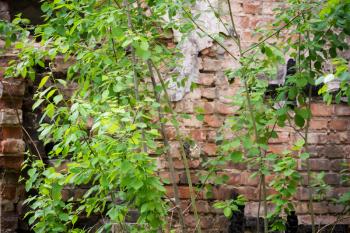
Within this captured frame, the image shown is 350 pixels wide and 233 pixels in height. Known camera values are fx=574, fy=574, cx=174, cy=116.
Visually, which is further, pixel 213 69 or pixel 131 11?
pixel 213 69

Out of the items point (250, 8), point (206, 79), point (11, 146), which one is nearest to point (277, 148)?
point (206, 79)

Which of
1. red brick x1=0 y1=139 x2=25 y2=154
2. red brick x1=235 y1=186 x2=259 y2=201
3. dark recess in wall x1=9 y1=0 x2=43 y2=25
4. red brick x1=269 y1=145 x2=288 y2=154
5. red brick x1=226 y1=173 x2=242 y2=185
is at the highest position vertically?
dark recess in wall x1=9 y1=0 x2=43 y2=25

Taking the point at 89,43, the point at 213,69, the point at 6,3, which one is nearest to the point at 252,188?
the point at 213,69

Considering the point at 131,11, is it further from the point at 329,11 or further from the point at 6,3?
the point at 6,3

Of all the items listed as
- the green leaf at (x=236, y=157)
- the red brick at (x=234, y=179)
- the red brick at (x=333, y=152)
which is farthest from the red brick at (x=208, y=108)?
the green leaf at (x=236, y=157)

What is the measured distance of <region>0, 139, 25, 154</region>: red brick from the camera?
10.6 ft

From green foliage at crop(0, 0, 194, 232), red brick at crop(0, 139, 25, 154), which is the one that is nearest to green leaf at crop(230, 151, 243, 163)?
green foliage at crop(0, 0, 194, 232)

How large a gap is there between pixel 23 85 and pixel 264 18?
1572 millimetres

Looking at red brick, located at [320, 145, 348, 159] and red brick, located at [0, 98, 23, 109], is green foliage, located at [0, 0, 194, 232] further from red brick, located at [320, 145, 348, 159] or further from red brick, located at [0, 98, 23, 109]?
red brick, located at [320, 145, 348, 159]

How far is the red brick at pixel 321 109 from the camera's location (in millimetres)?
3689

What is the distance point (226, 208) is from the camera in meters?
2.75

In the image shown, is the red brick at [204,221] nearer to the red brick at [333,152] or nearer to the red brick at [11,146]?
the red brick at [333,152]

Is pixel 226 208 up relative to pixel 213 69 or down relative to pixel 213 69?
down

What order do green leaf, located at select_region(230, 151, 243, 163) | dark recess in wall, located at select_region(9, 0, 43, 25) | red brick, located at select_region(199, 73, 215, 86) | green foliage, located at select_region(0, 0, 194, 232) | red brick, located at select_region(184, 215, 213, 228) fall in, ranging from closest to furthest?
green foliage, located at select_region(0, 0, 194, 232) < green leaf, located at select_region(230, 151, 243, 163) < red brick, located at select_region(184, 215, 213, 228) < red brick, located at select_region(199, 73, 215, 86) < dark recess in wall, located at select_region(9, 0, 43, 25)
